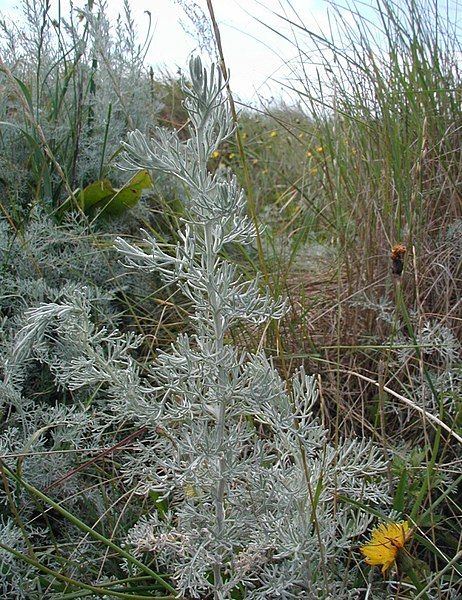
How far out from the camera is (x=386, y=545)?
1066 millimetres

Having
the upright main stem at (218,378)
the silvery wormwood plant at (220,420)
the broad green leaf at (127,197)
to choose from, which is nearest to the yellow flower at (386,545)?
the silvery wormwood plant at (220,420)

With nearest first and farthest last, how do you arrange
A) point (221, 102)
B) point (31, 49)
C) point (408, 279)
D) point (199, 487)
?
1. point (221, 102)
2. point (199, 487)
3. point (408, 279)
4. point (31, 49)

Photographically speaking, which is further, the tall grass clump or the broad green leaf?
the broad green leaf

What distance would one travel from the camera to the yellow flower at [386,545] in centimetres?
104

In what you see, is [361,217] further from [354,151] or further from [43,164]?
[43,164]

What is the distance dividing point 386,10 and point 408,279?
900 millimetres

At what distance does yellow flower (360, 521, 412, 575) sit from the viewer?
1.04 m

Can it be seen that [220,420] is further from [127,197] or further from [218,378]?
[127,197]

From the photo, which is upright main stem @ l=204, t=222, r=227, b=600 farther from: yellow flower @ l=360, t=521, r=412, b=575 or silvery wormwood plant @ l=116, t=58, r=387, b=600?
yellow flower @ l=360, t=521, r=412, b=575

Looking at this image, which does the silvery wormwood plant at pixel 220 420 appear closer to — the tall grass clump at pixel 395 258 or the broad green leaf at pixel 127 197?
the tall grass clump at pixel 395 258

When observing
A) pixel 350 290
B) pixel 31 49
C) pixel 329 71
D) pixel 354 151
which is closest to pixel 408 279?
pixel 350 290

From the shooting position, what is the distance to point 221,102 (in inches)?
38.3

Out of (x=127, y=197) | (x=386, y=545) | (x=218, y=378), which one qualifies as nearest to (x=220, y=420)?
(x=218, y=378)

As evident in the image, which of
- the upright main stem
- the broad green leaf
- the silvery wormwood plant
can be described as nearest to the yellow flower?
the silvery wormwood plant
